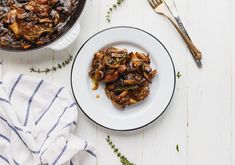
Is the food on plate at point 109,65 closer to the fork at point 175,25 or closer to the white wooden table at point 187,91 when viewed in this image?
the white wooden table at point 187,91

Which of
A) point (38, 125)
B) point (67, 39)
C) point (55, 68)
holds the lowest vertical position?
point (38, 125)

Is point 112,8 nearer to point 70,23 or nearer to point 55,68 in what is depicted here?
point 70,23

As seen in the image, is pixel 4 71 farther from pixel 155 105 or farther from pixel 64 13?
pixel 155 105

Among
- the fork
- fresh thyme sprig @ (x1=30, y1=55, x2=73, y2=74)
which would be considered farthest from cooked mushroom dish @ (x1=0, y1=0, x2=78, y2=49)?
the fork

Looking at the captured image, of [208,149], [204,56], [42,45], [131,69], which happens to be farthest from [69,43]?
[208,149]

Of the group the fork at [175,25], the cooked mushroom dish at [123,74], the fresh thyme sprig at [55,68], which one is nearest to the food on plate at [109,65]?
the cooked mushroom dish at [123,74]

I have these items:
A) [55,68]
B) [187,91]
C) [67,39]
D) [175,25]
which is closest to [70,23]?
[67,39]
